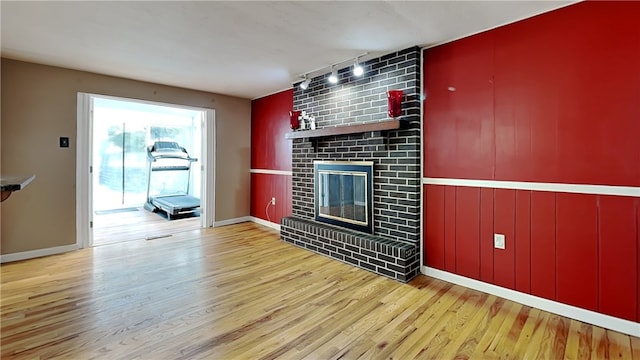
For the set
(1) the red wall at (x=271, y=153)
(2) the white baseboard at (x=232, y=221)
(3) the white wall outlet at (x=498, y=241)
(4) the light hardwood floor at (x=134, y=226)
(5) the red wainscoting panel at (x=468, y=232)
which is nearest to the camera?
(3) the white wall outlet at (x=498, y=241)

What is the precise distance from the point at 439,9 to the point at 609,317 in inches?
96.1

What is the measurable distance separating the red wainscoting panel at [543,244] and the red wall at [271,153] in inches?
127

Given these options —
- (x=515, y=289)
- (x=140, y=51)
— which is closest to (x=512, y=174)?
(x=515, y=289)

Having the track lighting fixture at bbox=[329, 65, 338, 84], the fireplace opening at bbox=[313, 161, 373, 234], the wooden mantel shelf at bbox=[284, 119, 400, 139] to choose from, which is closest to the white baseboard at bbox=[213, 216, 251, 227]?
the fireplace opening at bbox=[313, 161, 373, 234]

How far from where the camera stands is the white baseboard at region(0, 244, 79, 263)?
3.36 m

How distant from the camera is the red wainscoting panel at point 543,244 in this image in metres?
2.25

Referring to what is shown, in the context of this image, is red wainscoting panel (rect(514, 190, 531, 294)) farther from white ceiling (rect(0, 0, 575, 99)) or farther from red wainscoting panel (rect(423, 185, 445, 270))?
white ceiling (rect(0, 0, 575, 99))

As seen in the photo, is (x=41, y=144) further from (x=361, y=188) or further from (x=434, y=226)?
(x=434, y=226)

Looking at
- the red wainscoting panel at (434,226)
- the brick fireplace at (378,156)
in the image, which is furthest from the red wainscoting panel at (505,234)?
the brick fireplace at (378,156)

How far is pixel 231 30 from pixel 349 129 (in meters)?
1.51

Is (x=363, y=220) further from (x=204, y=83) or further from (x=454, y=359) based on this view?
(x=204, y=83)

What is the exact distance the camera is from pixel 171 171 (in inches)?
301

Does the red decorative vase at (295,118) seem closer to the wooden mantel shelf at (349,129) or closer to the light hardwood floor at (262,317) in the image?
the wooden mantel shelf at (349,129)

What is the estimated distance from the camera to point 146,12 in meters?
2.26
